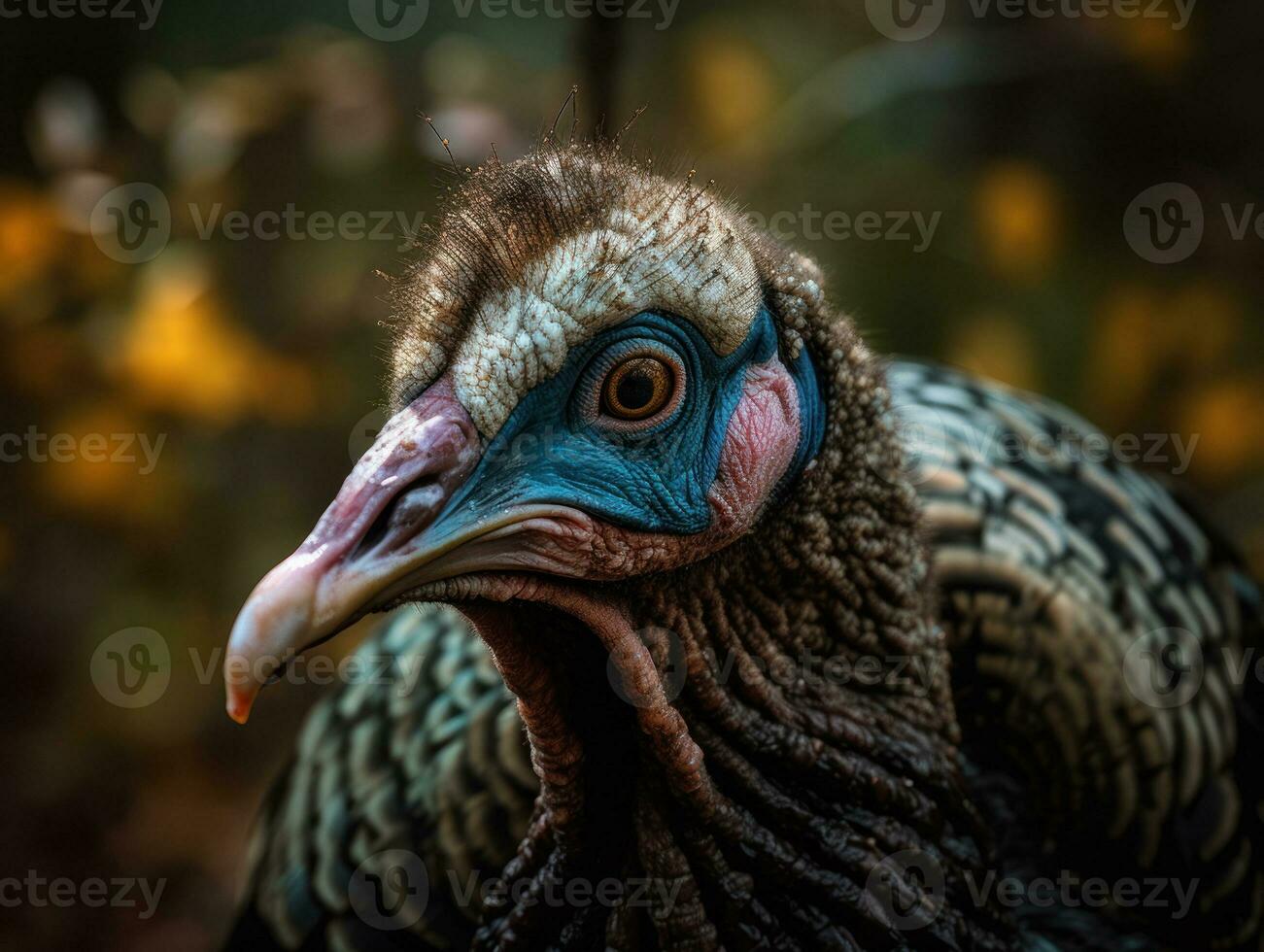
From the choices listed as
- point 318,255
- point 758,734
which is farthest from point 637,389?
point 318,255

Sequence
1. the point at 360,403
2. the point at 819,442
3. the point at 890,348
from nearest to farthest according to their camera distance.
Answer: the point at 819,442 → the point at 360,403 → the point at 890,348

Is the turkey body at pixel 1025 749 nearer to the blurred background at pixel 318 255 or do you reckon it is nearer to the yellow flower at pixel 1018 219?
the blurred background at pixel 318 255

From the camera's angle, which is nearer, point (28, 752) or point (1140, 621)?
point (1140, 621)

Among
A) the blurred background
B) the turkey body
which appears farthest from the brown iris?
the blurred background

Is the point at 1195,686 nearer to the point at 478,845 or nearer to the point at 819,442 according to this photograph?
the point at 819,442

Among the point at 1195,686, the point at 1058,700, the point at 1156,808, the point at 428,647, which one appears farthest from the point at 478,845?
the point at 1195,686

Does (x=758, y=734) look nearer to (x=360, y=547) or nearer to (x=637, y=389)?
(x=637, y=389)

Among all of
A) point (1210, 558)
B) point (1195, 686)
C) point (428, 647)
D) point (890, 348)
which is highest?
point (890, 348)
